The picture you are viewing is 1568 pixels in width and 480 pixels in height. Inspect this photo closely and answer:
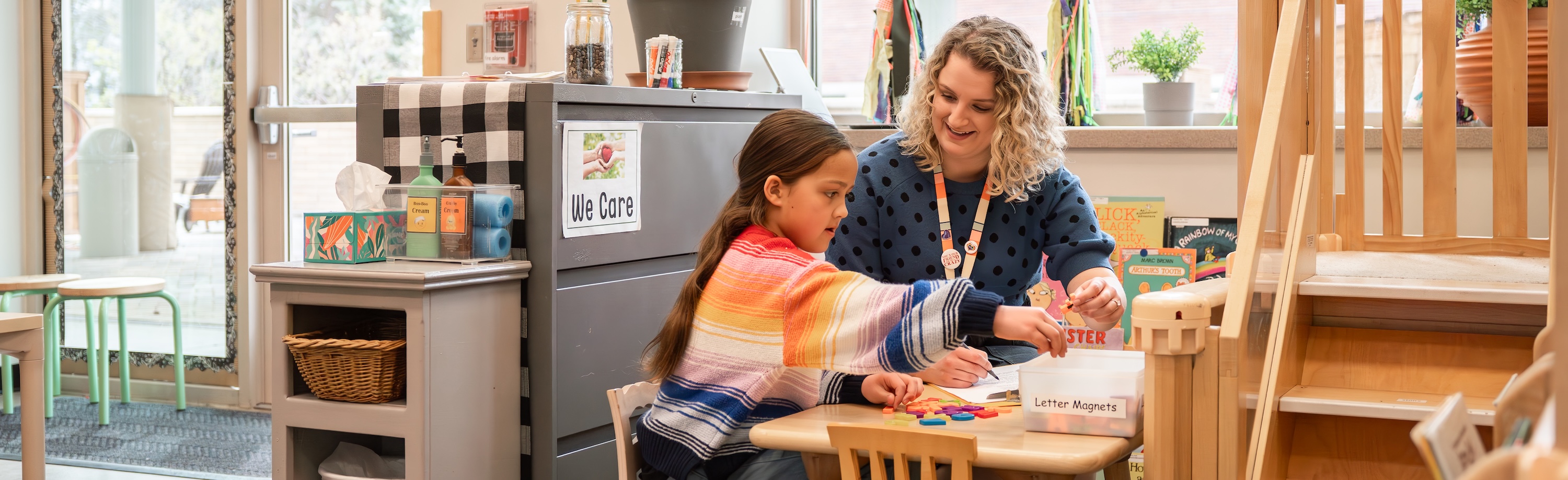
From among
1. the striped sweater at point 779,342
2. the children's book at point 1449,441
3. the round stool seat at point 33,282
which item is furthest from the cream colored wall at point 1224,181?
the round stool seat at point 33,282

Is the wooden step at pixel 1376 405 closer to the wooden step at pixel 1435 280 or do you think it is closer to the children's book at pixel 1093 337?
the wooden step at pixel 1435 280

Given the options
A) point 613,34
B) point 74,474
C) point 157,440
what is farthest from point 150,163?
point 613,34

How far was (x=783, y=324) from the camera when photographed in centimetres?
159

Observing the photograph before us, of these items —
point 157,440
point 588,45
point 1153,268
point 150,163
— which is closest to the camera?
point 588,45

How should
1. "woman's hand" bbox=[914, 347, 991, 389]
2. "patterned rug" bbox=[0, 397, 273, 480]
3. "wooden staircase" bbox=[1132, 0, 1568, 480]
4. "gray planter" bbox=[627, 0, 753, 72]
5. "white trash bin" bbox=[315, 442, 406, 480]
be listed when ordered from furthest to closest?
"patterned rug" bbox=[0, 397, 273, 480]
"gray planter" bbox=[627, 0, 753, 72]
"white trash bin" bbox=[315, 442, 406, 480]
"woman's hand" bbox=[914, 347, 991, 389]
"wooden staircase" bbox=[1132, 0, 1568, 480]

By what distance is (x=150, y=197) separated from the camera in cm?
464

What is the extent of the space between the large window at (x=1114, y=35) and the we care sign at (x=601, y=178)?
1.25 metres

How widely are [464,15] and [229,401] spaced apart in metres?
1.89

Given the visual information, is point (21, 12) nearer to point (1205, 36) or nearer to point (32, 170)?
point (32, 170)

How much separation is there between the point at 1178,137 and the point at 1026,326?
1785 mm

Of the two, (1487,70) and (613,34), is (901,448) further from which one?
(613,34)

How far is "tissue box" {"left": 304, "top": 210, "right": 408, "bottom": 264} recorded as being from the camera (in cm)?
221

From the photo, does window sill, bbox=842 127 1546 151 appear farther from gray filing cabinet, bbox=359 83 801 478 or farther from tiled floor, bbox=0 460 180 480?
tiled floor, bbox=0 460 180 480

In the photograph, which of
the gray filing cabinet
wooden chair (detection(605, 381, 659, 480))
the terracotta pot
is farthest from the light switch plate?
the terracotta pot
